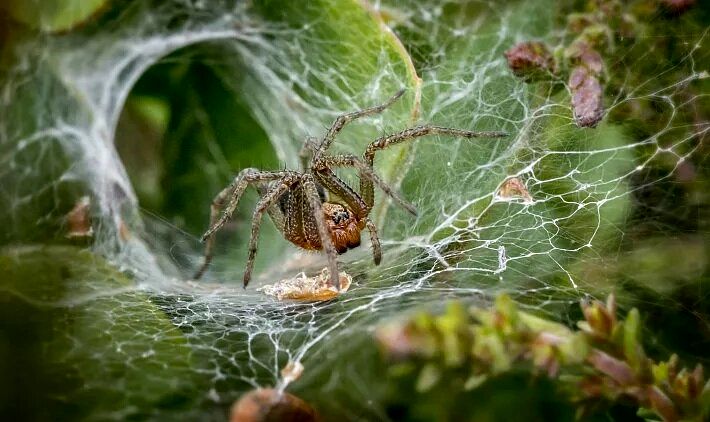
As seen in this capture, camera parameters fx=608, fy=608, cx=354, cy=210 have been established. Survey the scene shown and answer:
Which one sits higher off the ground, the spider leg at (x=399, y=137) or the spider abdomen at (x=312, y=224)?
the spider leg at (x=399, y=137)

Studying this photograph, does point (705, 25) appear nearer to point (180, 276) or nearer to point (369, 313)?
point (369, 313)

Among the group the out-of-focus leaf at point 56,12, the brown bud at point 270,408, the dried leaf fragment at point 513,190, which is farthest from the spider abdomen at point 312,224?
the out-of-focus leaf at point 56,12

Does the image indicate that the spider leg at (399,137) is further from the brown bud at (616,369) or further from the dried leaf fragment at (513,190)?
the brown bud at (616,369)

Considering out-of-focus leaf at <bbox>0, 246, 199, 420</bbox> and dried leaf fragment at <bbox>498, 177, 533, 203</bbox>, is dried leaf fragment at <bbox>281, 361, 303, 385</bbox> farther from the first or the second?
dried leaf fragment at <bbox>498, 177, 533, 203</bbox>

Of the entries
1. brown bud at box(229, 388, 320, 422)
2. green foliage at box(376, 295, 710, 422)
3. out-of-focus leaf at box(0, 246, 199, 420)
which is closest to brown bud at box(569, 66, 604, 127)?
green foliage at box(376, 295, 710, 422)

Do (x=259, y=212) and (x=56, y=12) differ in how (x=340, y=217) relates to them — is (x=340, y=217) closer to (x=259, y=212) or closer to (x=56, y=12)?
(x=259, y=212)

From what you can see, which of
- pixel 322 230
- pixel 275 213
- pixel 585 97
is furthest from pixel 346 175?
pixel 585 97
